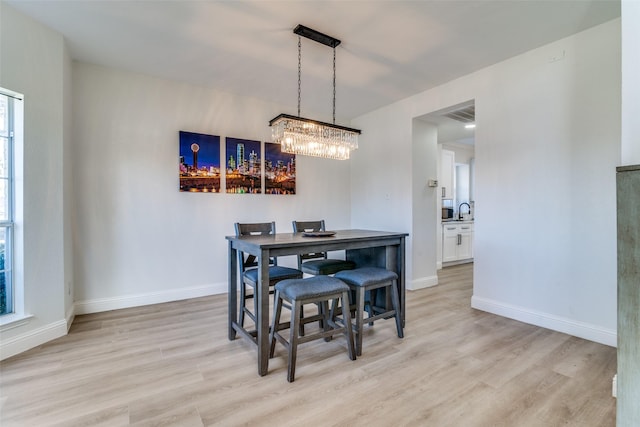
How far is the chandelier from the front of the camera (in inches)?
102

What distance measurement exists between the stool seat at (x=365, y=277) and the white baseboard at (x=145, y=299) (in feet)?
6.90

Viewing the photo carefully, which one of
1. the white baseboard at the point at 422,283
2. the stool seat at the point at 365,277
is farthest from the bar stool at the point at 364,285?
the white baseboard at the point at 422,283

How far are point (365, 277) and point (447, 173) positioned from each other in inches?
186

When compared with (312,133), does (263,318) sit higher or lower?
lower

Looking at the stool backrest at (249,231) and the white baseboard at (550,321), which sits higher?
the stool backrest at (249,231)

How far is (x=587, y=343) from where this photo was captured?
244cm

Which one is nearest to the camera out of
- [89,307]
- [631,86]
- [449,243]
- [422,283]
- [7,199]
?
[631,86]

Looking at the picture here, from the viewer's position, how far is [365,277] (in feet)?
7.83

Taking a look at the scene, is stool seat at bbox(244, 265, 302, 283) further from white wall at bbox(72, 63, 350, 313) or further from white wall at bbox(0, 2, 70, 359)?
white wall at bbox(0, 2, 70, 359)

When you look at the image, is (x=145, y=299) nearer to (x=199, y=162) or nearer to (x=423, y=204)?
(x=199, y=162)

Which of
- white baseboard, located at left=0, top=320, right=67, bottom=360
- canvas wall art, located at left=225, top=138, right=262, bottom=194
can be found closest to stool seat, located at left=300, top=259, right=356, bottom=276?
canvas wall art, located at left=225, top=138, right=262, bottom=194

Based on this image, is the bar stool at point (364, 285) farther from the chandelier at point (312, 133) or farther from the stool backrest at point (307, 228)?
the chandelier at point (312, 133)

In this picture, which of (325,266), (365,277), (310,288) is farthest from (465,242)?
(310,288)

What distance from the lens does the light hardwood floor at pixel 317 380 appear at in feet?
5.20
